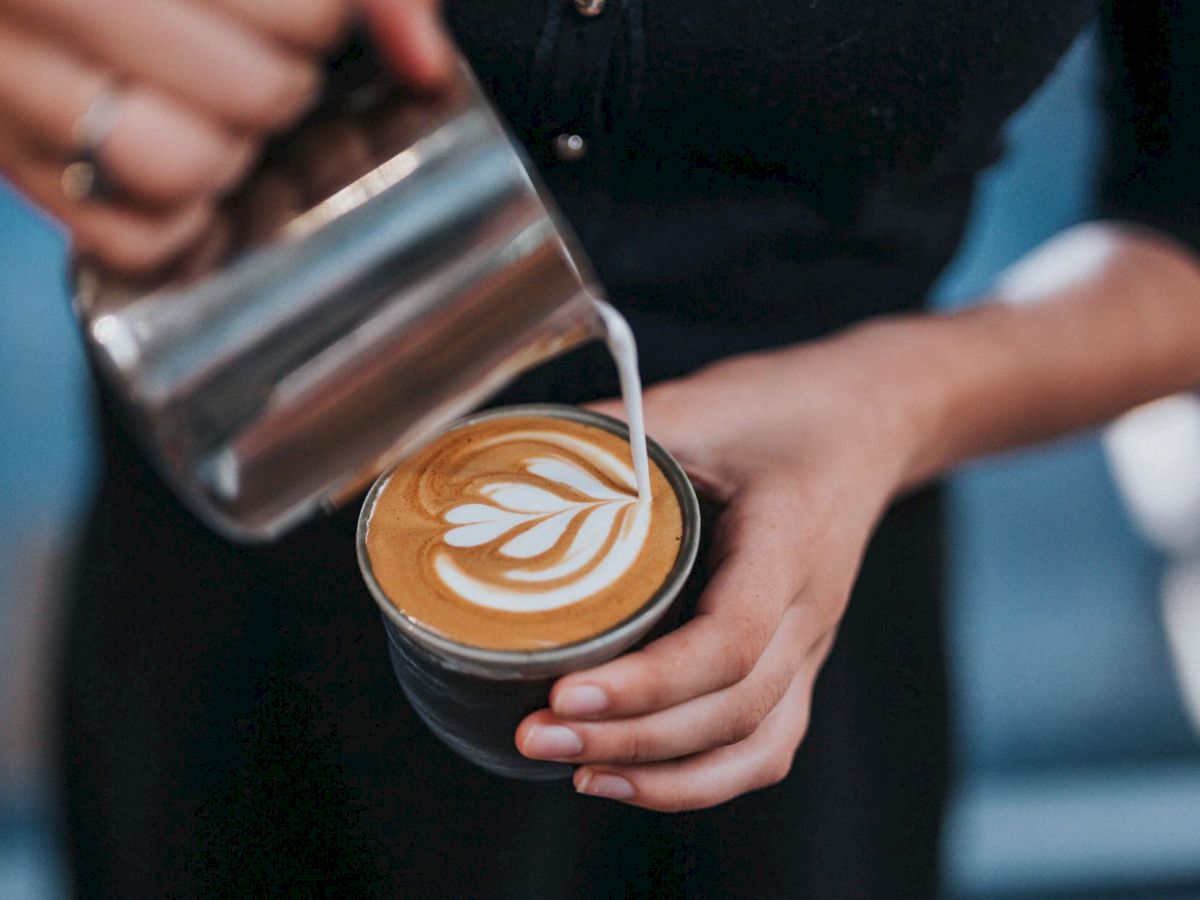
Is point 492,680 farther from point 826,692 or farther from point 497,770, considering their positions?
point 826,692

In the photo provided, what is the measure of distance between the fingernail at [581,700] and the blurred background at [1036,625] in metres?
1.46

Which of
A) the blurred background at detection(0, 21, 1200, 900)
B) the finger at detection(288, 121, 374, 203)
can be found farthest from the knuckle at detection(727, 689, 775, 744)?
the blurred background at detection(0, 21, 1200, 900)

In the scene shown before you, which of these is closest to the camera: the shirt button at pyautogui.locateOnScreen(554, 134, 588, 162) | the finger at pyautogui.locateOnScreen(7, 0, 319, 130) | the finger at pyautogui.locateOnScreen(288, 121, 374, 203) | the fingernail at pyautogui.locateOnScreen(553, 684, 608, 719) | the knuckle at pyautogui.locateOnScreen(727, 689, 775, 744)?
the finger at pyautogui.locateOnScreen(7, 0, 319, 130)

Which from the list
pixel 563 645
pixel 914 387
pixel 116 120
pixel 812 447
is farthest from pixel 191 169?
pixel 914 387

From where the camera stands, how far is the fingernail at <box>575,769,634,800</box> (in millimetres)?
869

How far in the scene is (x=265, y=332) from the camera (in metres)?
0.63

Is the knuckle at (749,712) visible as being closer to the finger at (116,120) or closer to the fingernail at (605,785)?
the fingernail at (605,785)

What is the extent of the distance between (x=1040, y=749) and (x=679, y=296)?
1.46 metres

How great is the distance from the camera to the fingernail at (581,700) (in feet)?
2.50

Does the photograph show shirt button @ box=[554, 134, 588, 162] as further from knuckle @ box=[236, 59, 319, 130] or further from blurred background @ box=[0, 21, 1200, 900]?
blurred background @ box=[0, 21, 1200, 900]

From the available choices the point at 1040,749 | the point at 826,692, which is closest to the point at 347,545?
the point at 826,692

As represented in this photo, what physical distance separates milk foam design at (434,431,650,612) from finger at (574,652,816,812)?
149mm

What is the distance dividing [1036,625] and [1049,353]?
1.08m

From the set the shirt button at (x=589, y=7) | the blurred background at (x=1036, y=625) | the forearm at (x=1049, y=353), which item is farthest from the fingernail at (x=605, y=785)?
the blurred background at (x=1036, y=625)
